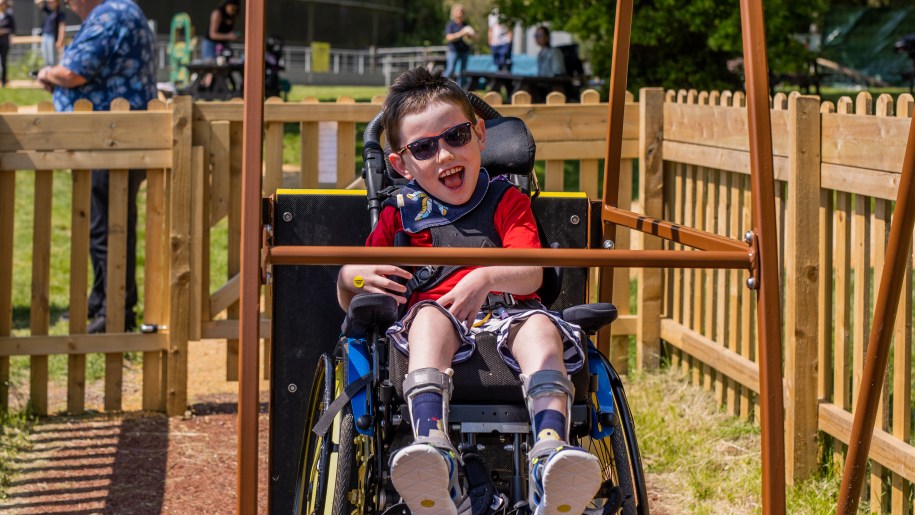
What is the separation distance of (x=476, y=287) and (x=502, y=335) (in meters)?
0.19

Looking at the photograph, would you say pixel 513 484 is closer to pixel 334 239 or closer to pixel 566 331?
pixel 566 331

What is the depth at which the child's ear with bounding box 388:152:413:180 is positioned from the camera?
11.1 feet

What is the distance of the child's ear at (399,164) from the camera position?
3385 millimetres

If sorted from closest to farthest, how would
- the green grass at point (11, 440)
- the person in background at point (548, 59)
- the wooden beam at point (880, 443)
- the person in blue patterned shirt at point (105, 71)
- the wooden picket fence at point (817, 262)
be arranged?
the wooden beam at point (880, 443) → the wooden picket fence at point (817, 262) → the green grass at point (11, 440) → the person in blue patterned shirt at point (105, 71) → the person in background at point (548, 59)

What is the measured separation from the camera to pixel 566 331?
2.96 meters

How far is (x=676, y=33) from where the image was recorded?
15.5 m

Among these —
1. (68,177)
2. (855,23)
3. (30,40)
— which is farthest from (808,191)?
(30,40)

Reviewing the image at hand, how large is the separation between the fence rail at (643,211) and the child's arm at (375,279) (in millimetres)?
1988

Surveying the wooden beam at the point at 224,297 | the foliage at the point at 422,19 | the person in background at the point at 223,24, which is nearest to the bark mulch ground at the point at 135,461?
the wooden beam at the point at 224,297

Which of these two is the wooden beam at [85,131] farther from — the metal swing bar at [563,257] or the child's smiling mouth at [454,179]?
the metal swing bar at [563,257]

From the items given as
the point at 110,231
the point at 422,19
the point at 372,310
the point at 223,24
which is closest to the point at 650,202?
the point at 110,231

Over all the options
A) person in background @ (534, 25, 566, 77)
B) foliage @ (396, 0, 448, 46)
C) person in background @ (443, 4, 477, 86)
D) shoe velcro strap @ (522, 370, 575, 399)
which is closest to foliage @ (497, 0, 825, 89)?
person in background @ (534, 25, 566, 77)

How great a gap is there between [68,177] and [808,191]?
10.1 meters

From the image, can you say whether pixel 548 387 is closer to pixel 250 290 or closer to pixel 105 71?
pixel 250 290
